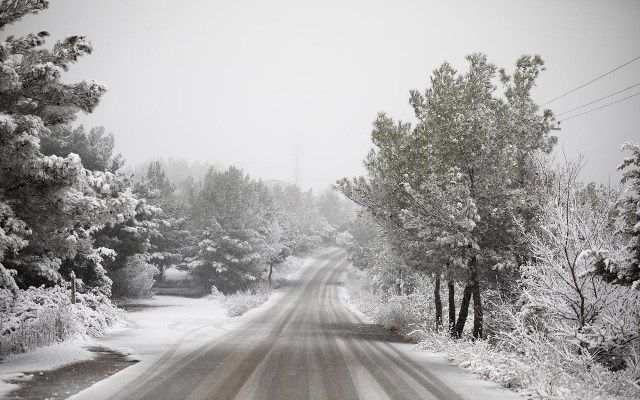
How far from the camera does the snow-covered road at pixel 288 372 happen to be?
8.51 m

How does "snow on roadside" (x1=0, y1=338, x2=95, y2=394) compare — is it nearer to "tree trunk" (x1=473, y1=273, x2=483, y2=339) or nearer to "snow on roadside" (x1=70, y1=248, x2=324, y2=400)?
"snow on roadside" (x1=70, y1=248, x2=324, y2=400)

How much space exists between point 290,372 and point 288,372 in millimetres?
52

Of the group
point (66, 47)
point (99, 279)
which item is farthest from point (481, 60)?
point (99, 279)

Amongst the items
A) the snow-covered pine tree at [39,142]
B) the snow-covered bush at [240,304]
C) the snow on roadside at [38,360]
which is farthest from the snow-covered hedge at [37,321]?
the snow-covered bush at [240,304]

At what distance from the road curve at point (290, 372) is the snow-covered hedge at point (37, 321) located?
13.7ft

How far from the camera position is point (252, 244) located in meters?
44.8

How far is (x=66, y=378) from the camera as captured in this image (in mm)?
9219

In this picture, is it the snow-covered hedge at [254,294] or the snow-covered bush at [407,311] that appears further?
the snow-covered hedge at [254,294]

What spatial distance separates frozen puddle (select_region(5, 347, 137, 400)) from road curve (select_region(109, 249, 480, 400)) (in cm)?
104

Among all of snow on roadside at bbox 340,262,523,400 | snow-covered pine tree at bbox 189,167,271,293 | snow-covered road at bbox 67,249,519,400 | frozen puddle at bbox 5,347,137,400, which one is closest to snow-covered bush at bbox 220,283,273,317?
snow-covered pine tree at bbox 189,167,271,293

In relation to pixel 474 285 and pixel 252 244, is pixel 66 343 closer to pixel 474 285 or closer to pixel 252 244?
pixel 474 285

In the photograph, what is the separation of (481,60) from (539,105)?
114 inches

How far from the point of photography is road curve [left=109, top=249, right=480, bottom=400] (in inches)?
334

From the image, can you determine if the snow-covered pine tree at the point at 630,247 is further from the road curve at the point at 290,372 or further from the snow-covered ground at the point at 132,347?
the snow-covered ground at the point at 132,347
